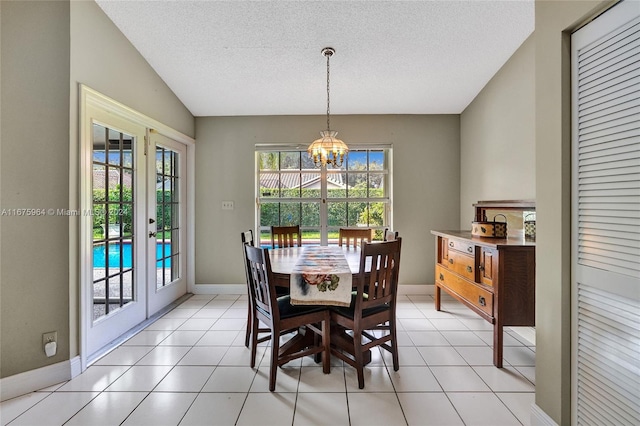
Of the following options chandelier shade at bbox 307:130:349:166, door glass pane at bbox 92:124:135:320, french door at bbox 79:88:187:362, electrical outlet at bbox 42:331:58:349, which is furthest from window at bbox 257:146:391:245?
electrical outlet at bbox 42:331:58:349

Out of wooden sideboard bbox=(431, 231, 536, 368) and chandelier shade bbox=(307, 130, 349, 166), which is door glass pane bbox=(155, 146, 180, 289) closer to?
chandelier shade bbox=(307, 130, 349, 166)

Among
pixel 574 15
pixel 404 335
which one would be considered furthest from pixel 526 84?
pixel 404 335

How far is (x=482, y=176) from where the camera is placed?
3.25 metres

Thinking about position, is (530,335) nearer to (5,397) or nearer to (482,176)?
(482,176)

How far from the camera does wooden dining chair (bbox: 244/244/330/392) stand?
182cm

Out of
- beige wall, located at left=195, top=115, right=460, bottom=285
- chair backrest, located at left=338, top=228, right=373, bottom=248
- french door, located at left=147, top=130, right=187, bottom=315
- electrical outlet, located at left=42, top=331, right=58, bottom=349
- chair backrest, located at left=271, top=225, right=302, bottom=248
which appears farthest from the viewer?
beige wall, located at left=195, top=115, right=460, bottom=285

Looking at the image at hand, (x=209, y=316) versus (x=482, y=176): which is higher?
(x=482, y=176)

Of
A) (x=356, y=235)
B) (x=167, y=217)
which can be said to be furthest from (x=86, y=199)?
(x=356, y=235)

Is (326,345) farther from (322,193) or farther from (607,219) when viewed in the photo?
(322,193)

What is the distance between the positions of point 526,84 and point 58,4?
11.7 feet

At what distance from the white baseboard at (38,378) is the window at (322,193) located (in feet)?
7.63

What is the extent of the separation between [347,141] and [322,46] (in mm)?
1397

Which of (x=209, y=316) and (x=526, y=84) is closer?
(x=526, y=84)

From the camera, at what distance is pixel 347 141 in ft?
12.4
